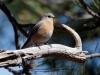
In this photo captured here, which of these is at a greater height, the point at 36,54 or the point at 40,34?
the point at 40,34

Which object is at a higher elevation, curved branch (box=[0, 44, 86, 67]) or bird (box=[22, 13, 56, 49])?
bird (box=[22, 13, 56, 49])

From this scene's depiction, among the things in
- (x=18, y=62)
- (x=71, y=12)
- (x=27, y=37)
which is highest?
(x=71, y=12)

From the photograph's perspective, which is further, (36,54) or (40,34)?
(40,34)

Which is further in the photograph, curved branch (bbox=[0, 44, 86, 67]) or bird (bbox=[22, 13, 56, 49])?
bird (bbox=[22, 13, 56, 49])

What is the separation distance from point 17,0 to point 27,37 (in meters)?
1.33

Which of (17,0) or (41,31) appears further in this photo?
(17,0)

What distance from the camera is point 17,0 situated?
445 centimetres

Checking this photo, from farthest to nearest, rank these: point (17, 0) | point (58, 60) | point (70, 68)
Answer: point (17, 0)
point (58, 60)
point (70, 68)

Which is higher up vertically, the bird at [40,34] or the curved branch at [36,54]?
the bird at [40,34]

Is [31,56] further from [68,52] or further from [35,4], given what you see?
[35,4]

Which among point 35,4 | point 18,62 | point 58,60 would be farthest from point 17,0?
point 18,62

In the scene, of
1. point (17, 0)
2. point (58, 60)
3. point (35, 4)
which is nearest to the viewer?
point (58, 60)

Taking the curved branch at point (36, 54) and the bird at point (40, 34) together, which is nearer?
the curved branch at point (36, 54)

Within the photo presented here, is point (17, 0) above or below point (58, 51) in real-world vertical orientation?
above
